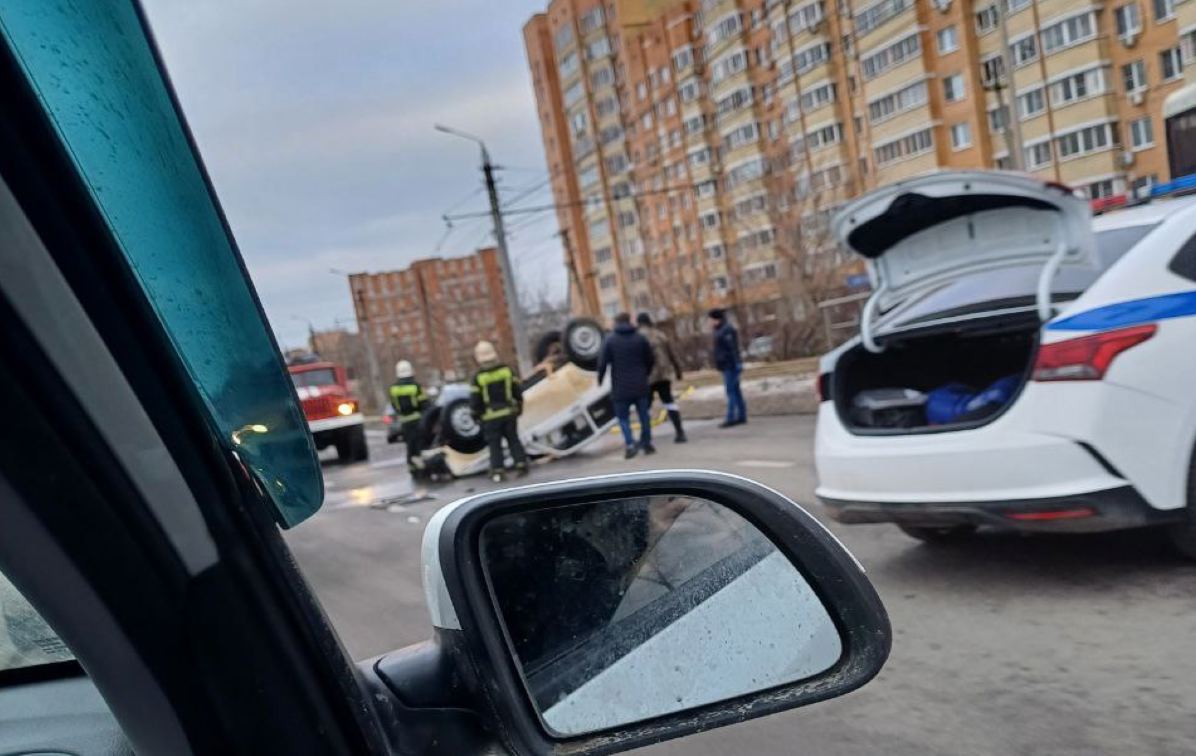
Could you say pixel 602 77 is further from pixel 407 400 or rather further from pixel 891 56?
pixel 407 400

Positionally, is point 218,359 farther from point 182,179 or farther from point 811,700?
point 811,700

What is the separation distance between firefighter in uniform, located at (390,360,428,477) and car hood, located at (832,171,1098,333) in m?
9.10

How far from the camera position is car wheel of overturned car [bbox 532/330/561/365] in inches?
570

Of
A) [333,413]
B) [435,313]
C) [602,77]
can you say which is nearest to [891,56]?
[435,313]

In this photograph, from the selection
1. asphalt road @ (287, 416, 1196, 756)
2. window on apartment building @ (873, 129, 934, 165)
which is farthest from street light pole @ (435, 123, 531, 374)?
window on apartment building @ (873, 129, 934, 165)

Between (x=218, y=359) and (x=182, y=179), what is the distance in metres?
0.20

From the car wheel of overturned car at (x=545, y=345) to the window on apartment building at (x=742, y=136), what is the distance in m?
40.5

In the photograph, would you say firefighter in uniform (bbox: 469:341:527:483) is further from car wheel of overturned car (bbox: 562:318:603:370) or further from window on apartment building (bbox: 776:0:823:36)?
window on apartment building (bbox: 776:0:823:36)

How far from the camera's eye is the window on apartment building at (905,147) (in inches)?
1622

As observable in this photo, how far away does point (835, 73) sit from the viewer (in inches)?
1788

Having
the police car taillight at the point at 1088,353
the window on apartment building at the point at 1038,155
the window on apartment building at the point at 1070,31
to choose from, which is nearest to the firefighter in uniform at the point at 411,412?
the police car taillight at the point at 1088,353

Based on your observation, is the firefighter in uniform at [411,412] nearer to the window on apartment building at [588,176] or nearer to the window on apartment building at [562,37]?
the window on apartment building at [588,176]

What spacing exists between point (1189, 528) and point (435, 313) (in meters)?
43.7

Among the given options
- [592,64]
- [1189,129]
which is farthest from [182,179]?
[592,64]
